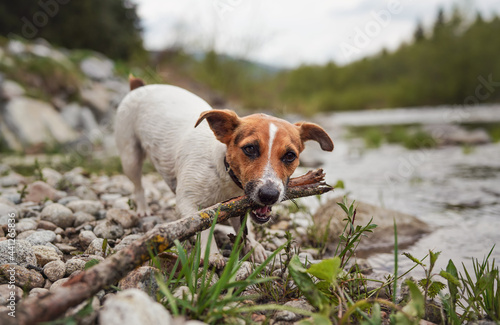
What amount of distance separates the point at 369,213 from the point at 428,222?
0.92 m

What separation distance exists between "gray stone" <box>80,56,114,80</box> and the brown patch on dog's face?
37.6 ft

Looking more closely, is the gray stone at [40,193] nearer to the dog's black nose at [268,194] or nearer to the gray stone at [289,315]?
the dog's black nose at [268,194]

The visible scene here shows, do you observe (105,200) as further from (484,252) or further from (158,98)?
(484,252)

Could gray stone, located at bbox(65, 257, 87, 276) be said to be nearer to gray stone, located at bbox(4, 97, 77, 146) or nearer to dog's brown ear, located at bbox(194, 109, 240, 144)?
dog's brown ear, located at bbox(194, 109, 240, 144)

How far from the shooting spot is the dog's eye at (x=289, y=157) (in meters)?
2.78

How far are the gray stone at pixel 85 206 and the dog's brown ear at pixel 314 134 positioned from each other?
92.5 inches

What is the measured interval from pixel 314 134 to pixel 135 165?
6.95ft

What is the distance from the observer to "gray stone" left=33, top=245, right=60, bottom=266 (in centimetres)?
257

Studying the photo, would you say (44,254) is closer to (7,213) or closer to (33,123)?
(7,213)

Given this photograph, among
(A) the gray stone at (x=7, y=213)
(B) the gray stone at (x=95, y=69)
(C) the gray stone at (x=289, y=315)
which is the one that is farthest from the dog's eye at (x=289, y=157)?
(B) the gray stone at (x=95, y=69)

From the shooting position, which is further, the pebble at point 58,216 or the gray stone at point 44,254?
the pebble at point 58,216

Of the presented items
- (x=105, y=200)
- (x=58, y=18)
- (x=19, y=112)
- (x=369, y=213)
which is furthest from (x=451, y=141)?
(x=58, y=18)

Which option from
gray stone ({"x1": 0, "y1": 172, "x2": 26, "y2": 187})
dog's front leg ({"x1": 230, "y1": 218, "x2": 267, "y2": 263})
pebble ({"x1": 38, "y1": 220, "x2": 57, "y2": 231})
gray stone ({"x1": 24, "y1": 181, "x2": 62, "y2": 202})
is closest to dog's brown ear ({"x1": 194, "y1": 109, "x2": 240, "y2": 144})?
dog's front leg ({"x1": 230, "y1": 218, "x2": 267, "y2": 263})

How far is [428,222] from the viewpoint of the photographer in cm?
466
